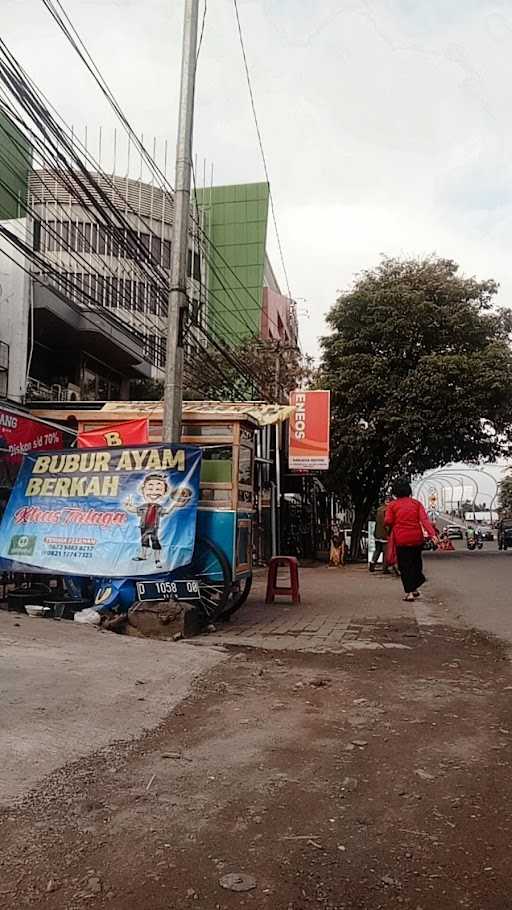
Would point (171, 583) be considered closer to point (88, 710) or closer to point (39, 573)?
point (39, 573)

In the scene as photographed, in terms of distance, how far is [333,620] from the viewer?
33.8 ft

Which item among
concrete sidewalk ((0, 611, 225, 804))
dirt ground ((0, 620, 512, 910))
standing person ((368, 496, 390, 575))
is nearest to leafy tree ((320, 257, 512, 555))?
standing person ((368, 496, 390, 575))

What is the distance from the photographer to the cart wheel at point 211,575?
9195 millimetres

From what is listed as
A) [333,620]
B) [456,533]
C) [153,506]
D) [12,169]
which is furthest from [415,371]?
[456,533]

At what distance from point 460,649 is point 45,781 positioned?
517cm

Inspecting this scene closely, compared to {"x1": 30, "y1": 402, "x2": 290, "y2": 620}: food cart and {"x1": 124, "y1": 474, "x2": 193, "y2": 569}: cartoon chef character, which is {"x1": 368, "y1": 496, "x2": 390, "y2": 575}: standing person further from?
{"x1": 124, "y1": 474, "x2": 193, "y2": 569}: cartoon chef character

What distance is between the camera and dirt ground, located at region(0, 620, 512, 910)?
2.86m

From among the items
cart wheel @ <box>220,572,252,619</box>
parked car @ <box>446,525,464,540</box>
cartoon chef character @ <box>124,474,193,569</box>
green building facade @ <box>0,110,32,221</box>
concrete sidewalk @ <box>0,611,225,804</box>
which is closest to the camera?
concrete sidewalk @ <box>0,611,225,804</box>

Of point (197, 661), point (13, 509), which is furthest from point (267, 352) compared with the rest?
point (197, 661)

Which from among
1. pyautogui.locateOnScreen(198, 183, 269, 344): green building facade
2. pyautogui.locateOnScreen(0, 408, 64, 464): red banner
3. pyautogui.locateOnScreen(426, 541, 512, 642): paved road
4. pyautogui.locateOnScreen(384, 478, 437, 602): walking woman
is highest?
pyautogui.locateOnScreen(198, 183, 269, 344): green building facade

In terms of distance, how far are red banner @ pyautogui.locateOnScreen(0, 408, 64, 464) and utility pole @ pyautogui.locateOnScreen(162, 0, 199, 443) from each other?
5.89 feet

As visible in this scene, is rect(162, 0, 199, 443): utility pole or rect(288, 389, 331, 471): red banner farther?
rect(288, 389, 331, 471): red banner

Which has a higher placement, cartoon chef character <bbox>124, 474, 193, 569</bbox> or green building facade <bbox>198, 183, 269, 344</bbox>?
green building facade <bbox>198, 183, 269, 344</bbox>

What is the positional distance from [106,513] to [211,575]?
1.42 metres
